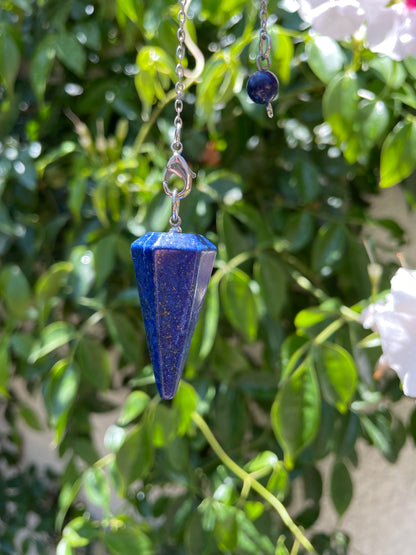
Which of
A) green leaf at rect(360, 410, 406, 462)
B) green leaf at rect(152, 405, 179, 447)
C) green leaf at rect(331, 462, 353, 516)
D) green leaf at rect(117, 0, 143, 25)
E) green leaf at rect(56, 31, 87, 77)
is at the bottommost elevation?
green leaf at rect(331, 462, 353, 516)

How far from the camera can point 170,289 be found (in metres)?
0.40

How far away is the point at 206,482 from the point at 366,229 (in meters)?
0.46

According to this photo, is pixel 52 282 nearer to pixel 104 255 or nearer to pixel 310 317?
pixel 104 255

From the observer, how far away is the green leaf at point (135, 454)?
0.76m

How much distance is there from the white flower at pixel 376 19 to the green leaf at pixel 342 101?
0.42ft

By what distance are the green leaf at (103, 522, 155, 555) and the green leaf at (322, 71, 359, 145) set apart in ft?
1.78

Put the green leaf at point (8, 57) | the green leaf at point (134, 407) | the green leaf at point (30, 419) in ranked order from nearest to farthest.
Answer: the green leaf at point (134, 407), the green leaf at point (8, 57), the green leaf at point (30, 419)

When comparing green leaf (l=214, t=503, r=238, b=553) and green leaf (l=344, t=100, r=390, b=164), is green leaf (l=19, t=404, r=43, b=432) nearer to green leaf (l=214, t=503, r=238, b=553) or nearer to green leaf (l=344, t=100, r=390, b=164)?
green leaf (l=214, t=503, r=238, b=553)

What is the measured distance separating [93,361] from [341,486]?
361 mm

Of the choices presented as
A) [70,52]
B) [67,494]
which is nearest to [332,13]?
[70,52]

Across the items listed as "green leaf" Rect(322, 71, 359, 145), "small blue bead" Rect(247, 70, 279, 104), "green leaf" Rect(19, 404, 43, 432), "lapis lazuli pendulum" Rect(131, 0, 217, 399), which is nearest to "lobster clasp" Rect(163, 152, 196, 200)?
"lapis lazuli pendulum" Rect(131, 0, 217, 399)

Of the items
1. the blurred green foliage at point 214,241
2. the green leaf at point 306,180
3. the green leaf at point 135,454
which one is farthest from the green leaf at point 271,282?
the green leaf at point 135,454

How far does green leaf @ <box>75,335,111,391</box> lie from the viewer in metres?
0.84

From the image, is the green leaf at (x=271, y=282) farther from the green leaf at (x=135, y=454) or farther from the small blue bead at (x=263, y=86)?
the small blue bead at (x=263, y=86)
